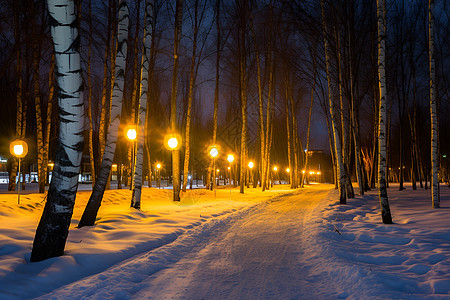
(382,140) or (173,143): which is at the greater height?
(173,143)

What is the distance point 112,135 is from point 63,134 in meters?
2.80

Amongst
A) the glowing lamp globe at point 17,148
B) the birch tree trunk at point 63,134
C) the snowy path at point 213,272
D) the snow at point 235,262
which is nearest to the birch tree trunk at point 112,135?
the snow at point 235,262

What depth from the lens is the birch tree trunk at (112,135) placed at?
6.73 meters

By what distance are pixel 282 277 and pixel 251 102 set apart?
969 inches

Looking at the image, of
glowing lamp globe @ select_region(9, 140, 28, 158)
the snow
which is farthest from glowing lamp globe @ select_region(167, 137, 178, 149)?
glowing lamp globe @ select_region(9, 140, 28, 158)

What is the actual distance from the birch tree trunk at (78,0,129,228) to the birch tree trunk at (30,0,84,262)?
2225 mm

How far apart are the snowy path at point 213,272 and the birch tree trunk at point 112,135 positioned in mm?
2542

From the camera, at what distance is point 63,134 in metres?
4.29

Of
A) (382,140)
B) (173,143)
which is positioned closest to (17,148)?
(173,143)

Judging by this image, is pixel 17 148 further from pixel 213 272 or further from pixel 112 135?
pixel 213 272

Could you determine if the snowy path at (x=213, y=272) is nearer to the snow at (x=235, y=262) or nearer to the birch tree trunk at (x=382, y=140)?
the snow at (x=235, y=262)

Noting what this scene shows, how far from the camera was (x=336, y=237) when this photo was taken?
605cm

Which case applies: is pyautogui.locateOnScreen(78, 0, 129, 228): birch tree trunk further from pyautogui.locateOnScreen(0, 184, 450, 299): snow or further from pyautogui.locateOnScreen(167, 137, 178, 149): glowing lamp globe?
pyautogui.locateOnScreen(167, 137, 178, 149): glowing lamp globe

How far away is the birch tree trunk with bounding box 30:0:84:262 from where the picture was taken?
4.17 metres
